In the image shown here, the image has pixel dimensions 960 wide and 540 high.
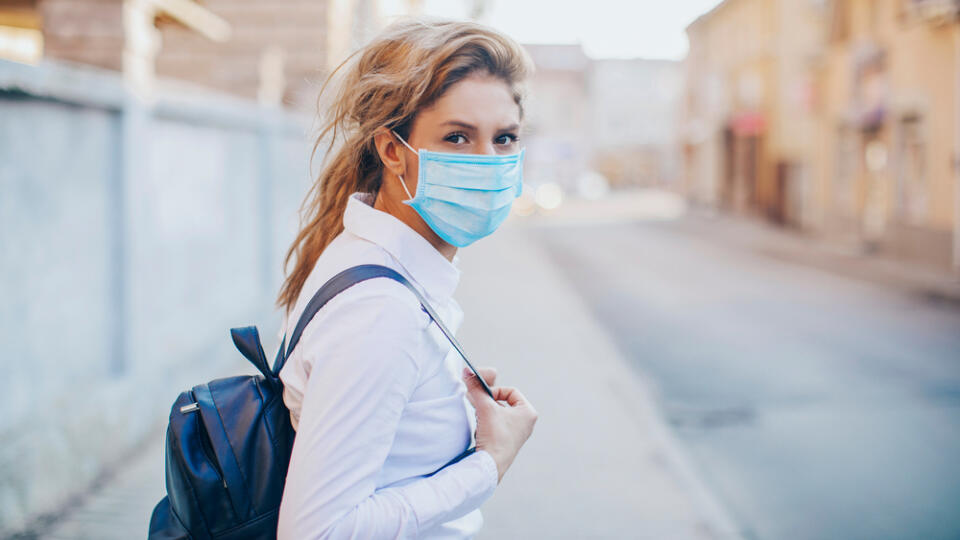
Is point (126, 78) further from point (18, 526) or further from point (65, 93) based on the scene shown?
point (18, 526)

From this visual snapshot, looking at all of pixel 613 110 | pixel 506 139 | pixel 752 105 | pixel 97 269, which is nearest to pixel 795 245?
pixel 752 105

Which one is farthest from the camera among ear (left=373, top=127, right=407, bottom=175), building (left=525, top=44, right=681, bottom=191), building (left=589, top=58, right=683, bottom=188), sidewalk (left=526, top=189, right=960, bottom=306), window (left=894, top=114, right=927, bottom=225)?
building (left=589, top=58, right=683, bottom=188)

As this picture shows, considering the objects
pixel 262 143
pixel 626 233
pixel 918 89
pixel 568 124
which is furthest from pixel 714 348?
pixel 568 124

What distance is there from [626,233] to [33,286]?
70.1 feet

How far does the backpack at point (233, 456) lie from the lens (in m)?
1.39

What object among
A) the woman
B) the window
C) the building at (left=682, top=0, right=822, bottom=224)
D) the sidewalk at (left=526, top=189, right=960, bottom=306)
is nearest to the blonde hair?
the woman

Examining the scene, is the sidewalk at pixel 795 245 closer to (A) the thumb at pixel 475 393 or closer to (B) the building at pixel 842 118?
(B) the building at pixel 842 118

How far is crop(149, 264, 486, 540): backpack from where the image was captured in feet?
4.57

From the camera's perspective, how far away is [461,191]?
1643mm

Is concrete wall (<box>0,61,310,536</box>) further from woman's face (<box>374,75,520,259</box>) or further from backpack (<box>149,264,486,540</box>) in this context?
backpack (<box>149,264,486,540</box>)

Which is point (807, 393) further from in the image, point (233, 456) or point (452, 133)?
point (233, 456)

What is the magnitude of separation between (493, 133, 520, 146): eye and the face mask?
0.03 m

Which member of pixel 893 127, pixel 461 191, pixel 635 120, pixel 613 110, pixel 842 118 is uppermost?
pixel 613 110

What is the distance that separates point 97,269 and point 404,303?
3.44 metres
